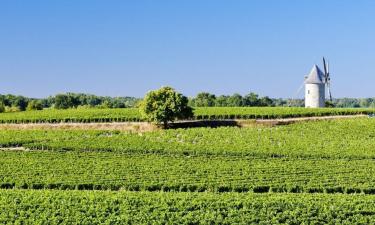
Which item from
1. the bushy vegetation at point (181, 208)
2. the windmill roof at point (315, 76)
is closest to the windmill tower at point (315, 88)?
the windmill roof at point (315, 76)

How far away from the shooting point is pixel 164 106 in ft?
218

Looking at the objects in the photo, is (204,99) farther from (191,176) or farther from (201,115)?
(191,176)

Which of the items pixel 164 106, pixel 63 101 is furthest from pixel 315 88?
pixel 63 101

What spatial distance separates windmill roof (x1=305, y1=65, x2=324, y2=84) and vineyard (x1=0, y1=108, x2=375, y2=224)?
2196cm

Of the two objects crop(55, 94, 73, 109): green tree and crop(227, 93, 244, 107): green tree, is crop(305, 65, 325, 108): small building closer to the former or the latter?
crop(227, 93, 244, 107): green tree

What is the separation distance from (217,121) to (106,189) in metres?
37.4

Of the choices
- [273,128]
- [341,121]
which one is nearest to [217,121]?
[273,128]

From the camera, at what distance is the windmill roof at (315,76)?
8569 cm

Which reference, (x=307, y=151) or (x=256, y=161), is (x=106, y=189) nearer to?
(x=256, y=161)

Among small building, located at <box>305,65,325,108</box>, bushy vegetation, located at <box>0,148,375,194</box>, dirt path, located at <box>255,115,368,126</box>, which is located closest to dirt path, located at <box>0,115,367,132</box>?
dirt path, located at <box>255,115,368,126</box>

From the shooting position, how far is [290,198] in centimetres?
3206

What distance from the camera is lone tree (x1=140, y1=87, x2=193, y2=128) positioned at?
66.8 meters

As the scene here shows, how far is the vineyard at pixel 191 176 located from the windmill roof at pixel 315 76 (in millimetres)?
21958

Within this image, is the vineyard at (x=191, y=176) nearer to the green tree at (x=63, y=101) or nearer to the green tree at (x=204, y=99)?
the green tree at (x=204, y=99)
